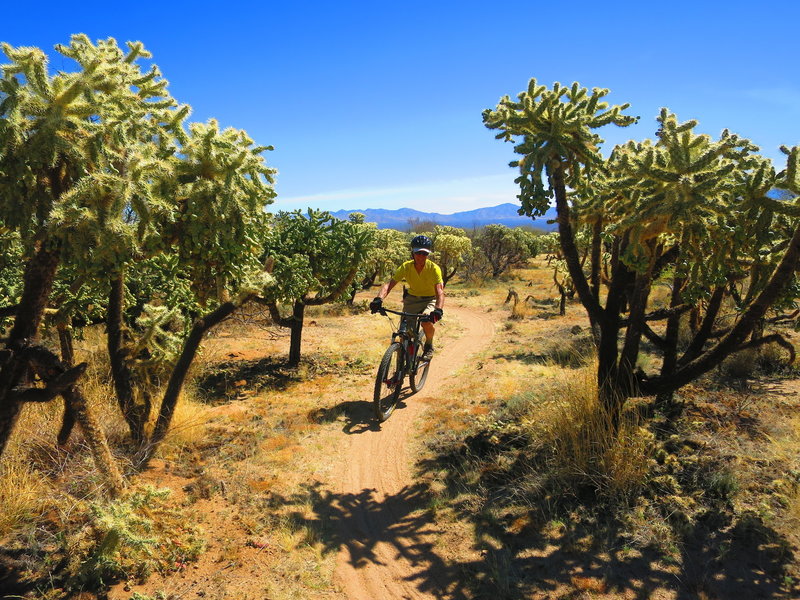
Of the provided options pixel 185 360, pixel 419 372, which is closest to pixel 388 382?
pixel 419 372

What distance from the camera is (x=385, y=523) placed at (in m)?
4.71

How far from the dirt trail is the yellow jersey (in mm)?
1992

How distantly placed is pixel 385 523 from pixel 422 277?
3.83 metres

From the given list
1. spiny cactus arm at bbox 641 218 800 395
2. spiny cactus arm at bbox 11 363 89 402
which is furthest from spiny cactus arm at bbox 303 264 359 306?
spiny cactus arm at bbox 11 363 89 402

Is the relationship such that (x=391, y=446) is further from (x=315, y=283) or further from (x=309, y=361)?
(x=309, y=361)

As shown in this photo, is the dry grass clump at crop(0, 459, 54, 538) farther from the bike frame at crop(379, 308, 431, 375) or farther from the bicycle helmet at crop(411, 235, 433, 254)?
the bicycle helmet at crop(411, 235, 433, 254)

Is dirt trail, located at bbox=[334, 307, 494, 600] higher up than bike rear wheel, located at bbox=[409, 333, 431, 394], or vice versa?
bike rear wheel, located at bbox=[409, 333, 431, 394]

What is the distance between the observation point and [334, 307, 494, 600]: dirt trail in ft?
12.8

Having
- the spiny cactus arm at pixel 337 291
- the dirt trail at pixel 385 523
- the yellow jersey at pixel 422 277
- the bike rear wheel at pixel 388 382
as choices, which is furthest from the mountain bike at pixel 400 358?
the spiny cactus arm at pixel 337 291

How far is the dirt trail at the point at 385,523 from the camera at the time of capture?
389cm

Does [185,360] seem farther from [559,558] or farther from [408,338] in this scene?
[559,558]

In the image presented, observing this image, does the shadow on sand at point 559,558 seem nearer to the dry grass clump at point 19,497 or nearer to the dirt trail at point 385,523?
the dirt trail at point 385,523

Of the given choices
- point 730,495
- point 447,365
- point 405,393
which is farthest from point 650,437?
point 447,365

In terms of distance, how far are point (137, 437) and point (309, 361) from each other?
564 cm
